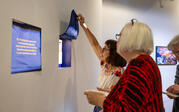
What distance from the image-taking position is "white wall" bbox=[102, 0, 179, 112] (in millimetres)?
4449

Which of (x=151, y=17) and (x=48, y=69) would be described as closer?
(x=48, y=69)

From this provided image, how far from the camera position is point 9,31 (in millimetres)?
1240

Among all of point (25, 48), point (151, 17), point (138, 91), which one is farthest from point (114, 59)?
point (151, 17)

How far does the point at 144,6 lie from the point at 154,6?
337 mm

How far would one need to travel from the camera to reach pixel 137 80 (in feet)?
2.94

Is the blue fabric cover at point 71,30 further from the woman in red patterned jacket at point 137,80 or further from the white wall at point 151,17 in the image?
the white wall at point 151,17

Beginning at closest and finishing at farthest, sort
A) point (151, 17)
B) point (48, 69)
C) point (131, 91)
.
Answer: point (131, 91) → point (48, 69) → point (151, 17)

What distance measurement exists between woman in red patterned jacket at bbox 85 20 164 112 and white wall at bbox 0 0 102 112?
0.73 m

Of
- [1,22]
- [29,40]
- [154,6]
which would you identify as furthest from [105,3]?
[1,22]

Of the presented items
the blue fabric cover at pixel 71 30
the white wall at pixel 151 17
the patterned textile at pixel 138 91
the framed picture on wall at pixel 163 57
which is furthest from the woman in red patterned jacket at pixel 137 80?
the framed picture on wall at pixel 163 57

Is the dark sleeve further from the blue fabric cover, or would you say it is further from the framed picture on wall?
the framed picture on wall

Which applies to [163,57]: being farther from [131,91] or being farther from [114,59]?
[131,91]

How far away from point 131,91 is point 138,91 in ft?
0.12

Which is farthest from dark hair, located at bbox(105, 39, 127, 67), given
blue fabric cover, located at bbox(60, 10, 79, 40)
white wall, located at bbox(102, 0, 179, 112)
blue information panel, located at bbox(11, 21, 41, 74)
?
white wall, located at bbox(102, 0, 179, 112)
